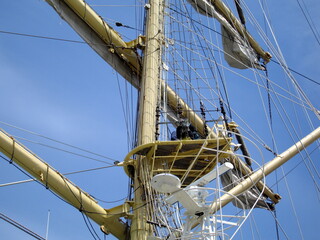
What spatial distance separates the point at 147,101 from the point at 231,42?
5952 mm

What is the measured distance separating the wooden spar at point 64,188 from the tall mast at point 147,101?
49 cm

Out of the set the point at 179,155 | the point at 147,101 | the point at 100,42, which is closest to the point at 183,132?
the point at 179,155

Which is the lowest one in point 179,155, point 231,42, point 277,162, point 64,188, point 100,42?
point 64,188

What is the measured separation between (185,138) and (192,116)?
4.83 metres

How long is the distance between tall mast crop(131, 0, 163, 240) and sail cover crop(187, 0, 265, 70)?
86.0 inches

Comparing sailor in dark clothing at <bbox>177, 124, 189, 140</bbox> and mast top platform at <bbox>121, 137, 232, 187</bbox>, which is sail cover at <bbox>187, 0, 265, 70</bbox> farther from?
sailor in dark clothing at <bbox>177, 124, 189, 140</bbox>

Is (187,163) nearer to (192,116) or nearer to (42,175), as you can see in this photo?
(42,175)

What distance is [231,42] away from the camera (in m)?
17.0

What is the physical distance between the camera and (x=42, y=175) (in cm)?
1045

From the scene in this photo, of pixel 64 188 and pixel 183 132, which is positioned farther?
pixel 64 188

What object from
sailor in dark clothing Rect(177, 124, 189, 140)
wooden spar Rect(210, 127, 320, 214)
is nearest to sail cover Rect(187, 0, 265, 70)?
wooden spar Rect(210, 127, 320, 214)

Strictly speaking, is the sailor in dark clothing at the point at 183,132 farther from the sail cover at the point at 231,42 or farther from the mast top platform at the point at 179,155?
the sail cover at the point at 231,42

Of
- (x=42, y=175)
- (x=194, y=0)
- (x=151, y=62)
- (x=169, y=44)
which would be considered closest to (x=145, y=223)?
(x=42, y=175)

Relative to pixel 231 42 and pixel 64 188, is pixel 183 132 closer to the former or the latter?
pixel 64 188
